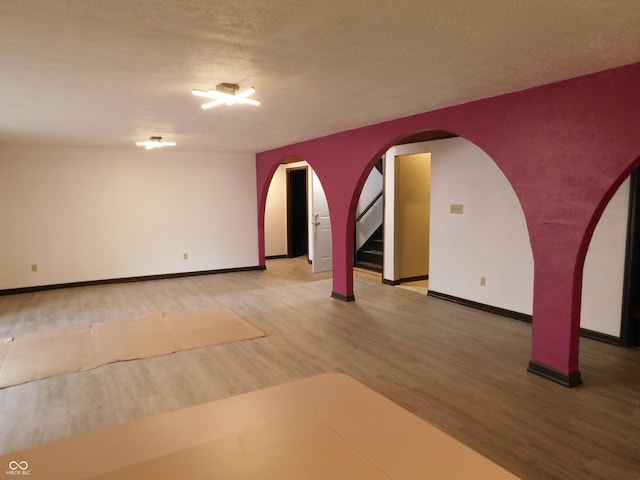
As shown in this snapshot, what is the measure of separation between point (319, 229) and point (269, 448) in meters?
6.85

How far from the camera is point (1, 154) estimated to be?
6211mm

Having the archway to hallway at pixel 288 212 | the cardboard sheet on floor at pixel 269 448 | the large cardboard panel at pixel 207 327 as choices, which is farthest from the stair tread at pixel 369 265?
the cardboard sheet on floor at pixel 269 448

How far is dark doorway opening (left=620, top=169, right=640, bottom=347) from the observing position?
3891 millimetres

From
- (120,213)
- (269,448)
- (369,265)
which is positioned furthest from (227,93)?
(369,265)

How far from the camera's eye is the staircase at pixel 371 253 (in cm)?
802

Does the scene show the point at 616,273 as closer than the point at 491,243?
Yes

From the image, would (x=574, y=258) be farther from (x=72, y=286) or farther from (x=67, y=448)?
(x=72, y=286)

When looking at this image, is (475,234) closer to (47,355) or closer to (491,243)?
(491,243)

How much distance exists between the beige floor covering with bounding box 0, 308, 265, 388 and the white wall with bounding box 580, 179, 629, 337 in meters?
3.35

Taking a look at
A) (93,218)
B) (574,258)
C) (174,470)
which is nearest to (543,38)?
(574,258)

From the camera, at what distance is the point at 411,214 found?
270 inches

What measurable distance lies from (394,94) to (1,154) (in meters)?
5.94

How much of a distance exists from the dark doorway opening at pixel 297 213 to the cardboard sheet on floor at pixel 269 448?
8.32m

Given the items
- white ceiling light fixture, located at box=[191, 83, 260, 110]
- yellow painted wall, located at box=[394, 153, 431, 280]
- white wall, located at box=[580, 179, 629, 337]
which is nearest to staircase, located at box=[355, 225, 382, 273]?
yellow painted wall, located at box=[394, 153, 431, 280]
